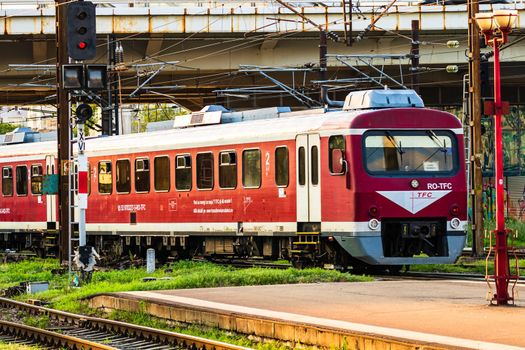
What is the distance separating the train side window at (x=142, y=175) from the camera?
101 ft

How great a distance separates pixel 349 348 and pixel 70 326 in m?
6.26

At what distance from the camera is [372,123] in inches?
955

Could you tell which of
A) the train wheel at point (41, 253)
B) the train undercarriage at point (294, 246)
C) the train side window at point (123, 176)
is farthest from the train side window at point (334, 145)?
the train wheel at point (41, 253)

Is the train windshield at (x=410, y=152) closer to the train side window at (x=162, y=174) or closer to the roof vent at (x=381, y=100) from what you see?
the roof vent at (x=381, y=100)

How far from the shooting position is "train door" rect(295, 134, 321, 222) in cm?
2484

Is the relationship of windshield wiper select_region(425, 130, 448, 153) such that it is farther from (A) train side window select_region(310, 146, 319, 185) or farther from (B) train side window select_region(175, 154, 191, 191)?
(B) train side window select_region(175, 154, 191, 191)

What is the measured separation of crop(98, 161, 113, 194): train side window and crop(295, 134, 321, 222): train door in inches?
328

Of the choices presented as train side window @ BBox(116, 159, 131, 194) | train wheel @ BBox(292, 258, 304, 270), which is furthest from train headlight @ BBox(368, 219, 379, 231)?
train side window @ BBox(116, 159, 131, 194)

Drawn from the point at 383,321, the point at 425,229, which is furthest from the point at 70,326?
the point at 425,229

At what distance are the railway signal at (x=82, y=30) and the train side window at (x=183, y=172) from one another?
23.7 ft

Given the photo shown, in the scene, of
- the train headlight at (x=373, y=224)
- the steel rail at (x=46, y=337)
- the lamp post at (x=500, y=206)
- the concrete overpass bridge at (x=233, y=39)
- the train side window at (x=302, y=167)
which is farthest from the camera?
the concrete overpass bridge at (x=233, y=39)

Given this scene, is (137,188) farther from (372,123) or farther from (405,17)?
(405,17)

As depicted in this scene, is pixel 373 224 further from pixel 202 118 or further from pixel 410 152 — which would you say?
pixel 202 118

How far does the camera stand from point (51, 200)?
3531cm
